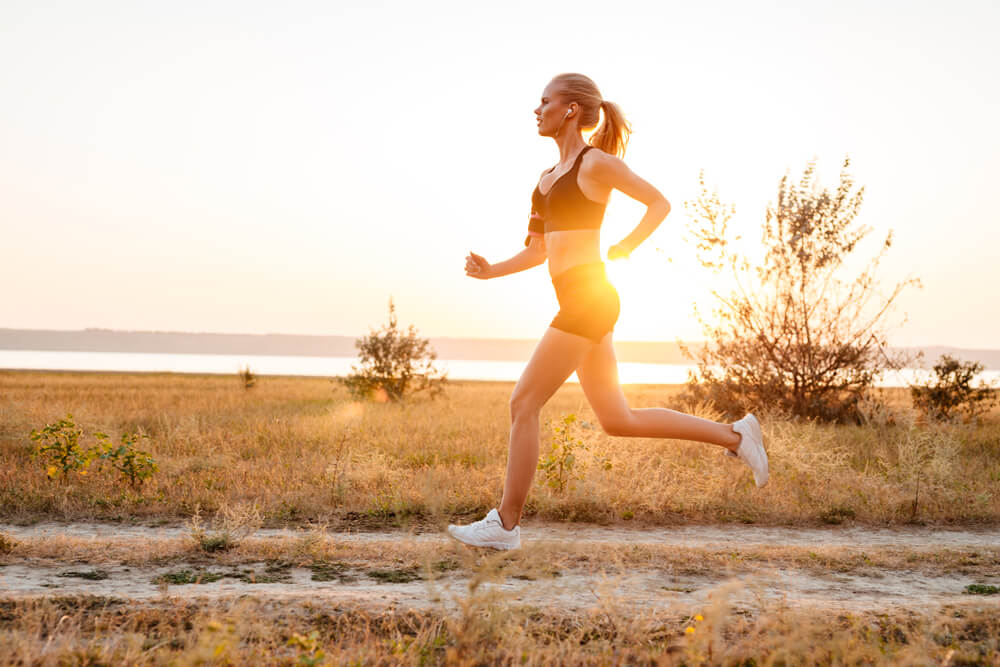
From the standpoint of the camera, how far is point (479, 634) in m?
2.89

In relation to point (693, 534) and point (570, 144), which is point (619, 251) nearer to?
point (570, 144)

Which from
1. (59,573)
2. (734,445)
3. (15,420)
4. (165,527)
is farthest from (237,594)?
(15,420)

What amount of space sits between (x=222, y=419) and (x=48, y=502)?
21.1ft

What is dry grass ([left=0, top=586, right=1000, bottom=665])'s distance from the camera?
2.64 metres

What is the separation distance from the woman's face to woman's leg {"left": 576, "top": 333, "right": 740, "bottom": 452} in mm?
1290

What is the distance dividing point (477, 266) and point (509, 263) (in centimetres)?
23

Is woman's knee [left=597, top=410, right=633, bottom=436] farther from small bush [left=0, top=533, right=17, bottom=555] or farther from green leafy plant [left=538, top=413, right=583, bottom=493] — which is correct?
small bush [left=0, top=533, right=17, bottom=555]

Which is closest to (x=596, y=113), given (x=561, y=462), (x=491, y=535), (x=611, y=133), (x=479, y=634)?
(x=611, y=133)

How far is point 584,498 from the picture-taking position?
6438mm

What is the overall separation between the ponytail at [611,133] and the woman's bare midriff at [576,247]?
0.58m

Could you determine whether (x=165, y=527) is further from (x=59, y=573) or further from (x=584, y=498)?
(x=584, y=498)

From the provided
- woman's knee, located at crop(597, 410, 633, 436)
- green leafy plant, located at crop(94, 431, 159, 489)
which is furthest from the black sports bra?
green leafy plant, located at crop(94, 431, 159, 489)

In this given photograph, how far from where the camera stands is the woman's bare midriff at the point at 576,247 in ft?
13.6

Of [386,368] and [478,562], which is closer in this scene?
[478,562]
